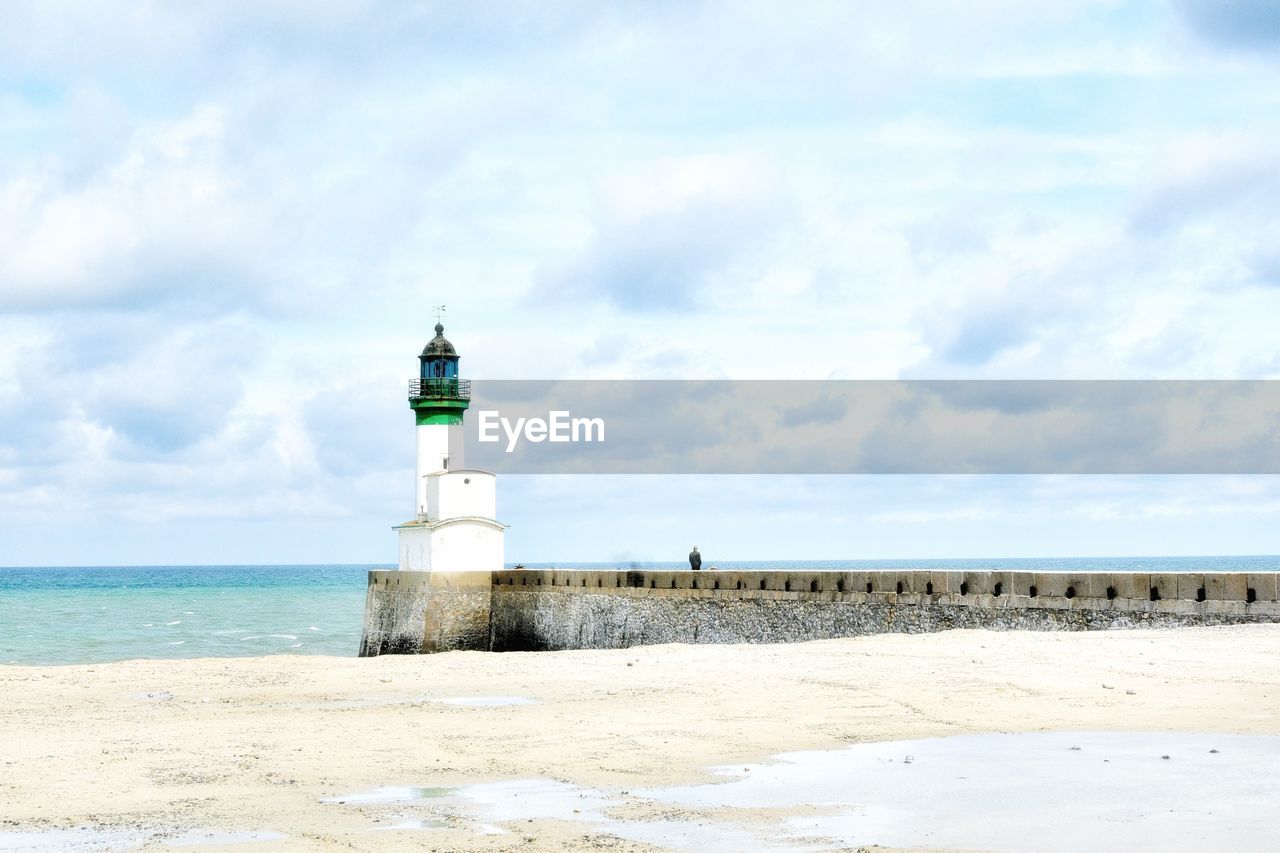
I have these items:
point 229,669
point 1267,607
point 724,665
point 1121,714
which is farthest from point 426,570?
point 1121,714

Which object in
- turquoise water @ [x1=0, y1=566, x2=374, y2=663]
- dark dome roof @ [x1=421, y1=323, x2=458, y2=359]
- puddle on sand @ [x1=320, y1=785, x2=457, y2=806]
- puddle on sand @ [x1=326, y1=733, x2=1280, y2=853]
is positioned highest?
dark dome roof @ [x1=421, y1=323, x2=458, y2=359]

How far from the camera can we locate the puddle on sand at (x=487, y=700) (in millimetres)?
14656

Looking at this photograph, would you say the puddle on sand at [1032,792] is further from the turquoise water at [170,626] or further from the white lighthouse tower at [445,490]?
the turquoise water at [170,626]

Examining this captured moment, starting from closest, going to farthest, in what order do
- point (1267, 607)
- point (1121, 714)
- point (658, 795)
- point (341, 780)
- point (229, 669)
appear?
1. point (658, 795)
2. point (341, 780)
3. point (1121, 714)
4. point (1267, 607)
5. point (229, 669)

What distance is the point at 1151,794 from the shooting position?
8.22 m

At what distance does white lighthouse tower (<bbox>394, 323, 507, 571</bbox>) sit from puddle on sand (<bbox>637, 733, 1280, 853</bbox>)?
28.6 m

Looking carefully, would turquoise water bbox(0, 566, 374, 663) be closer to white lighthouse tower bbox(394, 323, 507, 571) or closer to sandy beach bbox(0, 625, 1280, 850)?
white lighthouse tower bbox(394, 323, 507, 571)

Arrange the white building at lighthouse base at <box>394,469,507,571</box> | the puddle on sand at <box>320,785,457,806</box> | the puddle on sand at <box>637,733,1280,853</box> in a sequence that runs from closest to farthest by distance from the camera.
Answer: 1. the puddle on sand at <box>637,733,1280,853</box>
2. the puddle on sand at <box>320,785,457,806</box>
3. the white building at lighthouse base at <box>394,469,507,571</box>

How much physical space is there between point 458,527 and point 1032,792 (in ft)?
102

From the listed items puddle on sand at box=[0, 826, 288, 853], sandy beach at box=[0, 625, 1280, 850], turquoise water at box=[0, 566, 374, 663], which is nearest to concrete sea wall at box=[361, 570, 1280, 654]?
sandy beach at box=[0, 625, 1280, 850]

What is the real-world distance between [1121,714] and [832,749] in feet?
9.93

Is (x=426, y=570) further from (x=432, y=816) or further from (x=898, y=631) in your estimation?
(x=432, y=816)

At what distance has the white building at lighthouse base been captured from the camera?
126 ft

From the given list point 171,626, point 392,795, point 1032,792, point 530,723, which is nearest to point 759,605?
point 530,723
